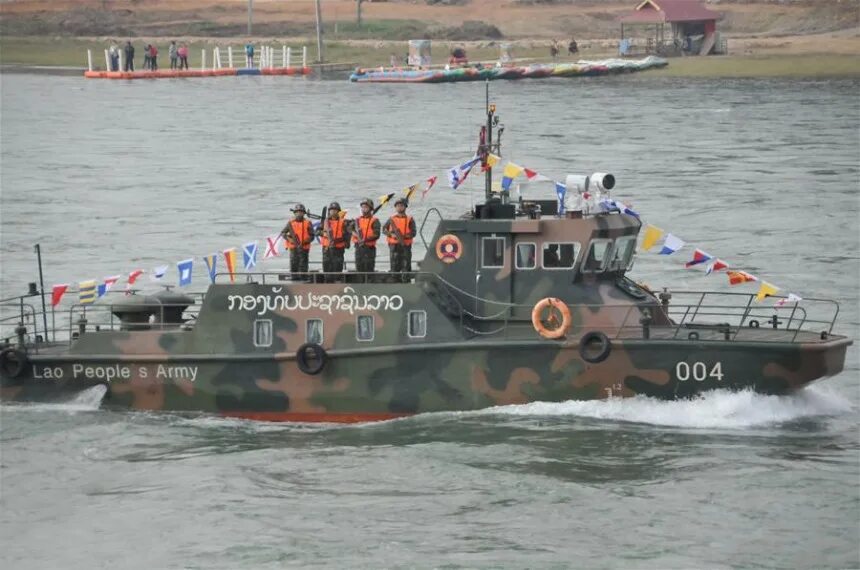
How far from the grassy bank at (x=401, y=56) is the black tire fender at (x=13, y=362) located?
6529 cm

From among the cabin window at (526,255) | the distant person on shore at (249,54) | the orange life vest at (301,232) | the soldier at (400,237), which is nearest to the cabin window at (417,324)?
the soldier at (400,237)

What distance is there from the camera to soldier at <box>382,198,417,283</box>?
26.0m

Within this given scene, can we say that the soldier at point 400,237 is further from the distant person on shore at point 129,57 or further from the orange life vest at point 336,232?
the distant person on shore at point 129,57

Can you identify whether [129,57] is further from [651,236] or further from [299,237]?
[651,236]

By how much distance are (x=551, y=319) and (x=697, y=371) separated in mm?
2103

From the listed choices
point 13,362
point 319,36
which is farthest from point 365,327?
point 319,36

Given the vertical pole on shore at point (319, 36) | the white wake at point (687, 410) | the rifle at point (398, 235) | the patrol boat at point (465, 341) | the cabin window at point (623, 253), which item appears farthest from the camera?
the vertical pole on shore at point (319, 36)


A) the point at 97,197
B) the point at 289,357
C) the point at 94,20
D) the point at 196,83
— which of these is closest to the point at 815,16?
the point at 196,83

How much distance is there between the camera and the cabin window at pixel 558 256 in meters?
25.3

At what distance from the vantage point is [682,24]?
94.4 metres

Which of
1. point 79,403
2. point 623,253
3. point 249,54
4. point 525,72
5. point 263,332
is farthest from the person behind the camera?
point 249,54

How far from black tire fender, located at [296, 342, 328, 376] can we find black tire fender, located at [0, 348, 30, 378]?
431cm

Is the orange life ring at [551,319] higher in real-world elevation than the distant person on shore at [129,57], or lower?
lower

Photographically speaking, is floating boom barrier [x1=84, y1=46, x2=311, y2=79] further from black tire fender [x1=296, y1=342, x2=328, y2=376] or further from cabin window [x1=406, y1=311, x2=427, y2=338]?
cabin window [x1=406, y1=311, x2=427, y2=338]
